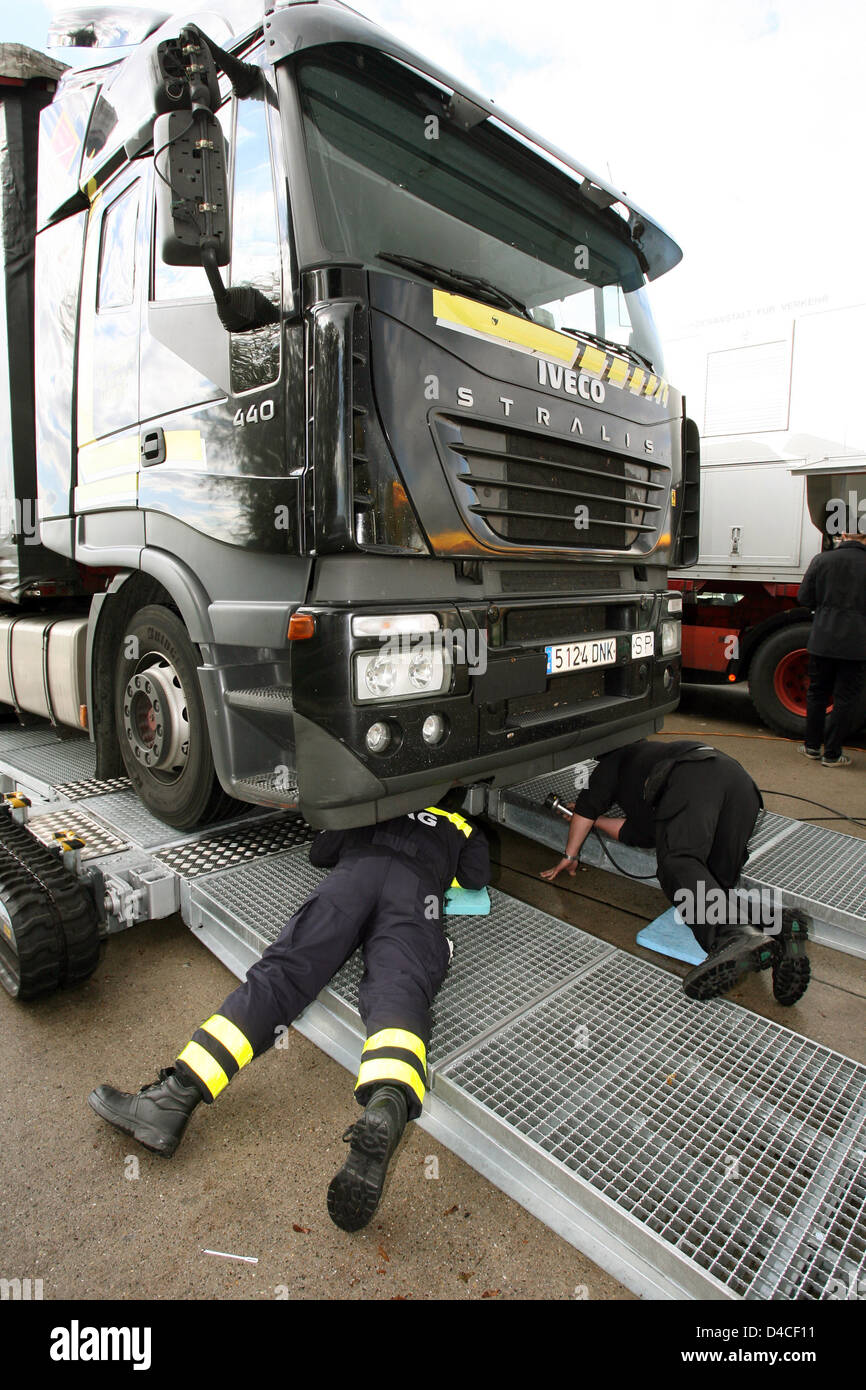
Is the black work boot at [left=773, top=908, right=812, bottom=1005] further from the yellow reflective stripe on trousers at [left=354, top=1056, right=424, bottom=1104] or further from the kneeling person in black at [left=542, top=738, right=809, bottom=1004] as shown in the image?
the yellow reflective stripe on trousers at [left=354, top=1056, right=424, bottom=1104]

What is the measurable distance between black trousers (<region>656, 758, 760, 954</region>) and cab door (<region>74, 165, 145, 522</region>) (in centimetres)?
244

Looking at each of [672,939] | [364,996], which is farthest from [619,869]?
[364,996]

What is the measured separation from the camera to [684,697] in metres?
8.30

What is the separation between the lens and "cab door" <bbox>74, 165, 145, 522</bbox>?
3180mm

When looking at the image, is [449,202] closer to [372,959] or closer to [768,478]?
[372,959]

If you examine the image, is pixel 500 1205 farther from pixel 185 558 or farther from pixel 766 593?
pixel 766 593

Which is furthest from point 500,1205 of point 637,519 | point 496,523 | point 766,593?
point 766,593

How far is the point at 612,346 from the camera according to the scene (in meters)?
3.30

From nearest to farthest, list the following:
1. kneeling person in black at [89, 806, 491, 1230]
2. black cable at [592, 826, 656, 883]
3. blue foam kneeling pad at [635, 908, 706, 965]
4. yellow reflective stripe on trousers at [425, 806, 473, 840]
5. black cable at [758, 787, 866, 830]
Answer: kneeling person in black at [89, 806, 491, 1230] < yellow reflective stripe on trousers at [425, 806, 473, 840] < blue foam kneeling pad at [635, 908, 706, 965] < black cable at [592, 826, 656, 883] < black cable at [758, 787, 866, 830]

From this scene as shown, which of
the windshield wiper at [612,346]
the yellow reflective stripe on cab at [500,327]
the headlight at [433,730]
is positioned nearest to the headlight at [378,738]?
the headlight at [433,730]

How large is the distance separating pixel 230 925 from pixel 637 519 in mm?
2334

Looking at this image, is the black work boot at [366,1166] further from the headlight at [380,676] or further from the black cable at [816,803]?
the black cable at [816,803]
